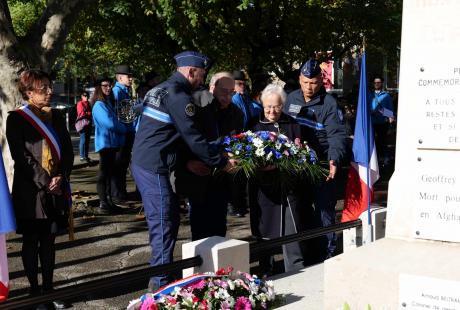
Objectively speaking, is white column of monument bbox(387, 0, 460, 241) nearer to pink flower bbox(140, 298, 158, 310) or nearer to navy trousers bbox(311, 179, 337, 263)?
pink flower bbox(140, 298, 158, 310)

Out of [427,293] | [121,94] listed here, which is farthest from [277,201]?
[121,94]

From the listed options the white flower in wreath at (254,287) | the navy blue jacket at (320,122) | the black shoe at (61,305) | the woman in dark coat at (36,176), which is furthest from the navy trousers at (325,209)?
the white flower in wreath at (254,287)

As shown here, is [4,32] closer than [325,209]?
No

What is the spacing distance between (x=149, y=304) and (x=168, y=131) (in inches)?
68.8

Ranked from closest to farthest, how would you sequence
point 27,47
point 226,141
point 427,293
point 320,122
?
point 427,293
point 226,141
point 320,122
point 27,47

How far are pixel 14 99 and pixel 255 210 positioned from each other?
14.7ft

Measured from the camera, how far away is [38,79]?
5.45m

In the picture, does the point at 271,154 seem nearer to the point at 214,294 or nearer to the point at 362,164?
the point at 362,164

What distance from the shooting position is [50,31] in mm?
9883

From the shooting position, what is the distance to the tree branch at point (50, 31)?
32.2 ft

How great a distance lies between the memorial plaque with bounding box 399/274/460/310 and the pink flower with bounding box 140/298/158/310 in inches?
50.6

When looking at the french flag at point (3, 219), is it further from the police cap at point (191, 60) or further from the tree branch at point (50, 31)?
the tree branch at point (50, 31)

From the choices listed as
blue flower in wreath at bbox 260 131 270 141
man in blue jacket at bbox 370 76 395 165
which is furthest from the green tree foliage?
blue flower in wreath at bbox 260 131 270 141

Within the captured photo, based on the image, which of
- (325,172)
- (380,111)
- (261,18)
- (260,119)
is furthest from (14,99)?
(261,18)
